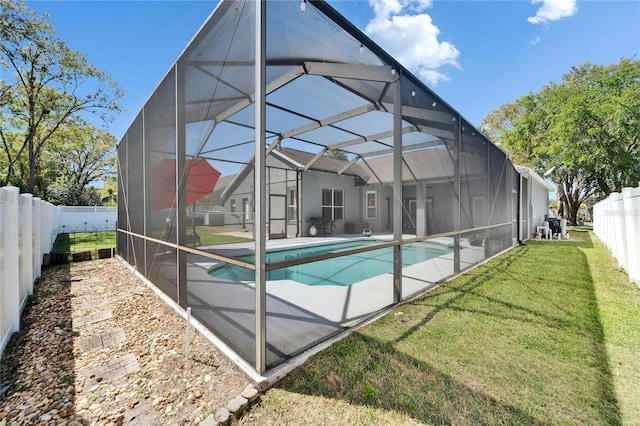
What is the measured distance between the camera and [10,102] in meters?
14.8

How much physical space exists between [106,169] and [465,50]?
31275 millimetres

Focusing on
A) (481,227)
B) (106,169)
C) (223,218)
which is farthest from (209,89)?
(106,169)

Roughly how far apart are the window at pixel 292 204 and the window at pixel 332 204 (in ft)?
5.39

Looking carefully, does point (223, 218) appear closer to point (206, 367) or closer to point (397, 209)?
point (206, 367)

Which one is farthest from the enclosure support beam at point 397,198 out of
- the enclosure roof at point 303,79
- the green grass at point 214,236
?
the green grass at point 214,236

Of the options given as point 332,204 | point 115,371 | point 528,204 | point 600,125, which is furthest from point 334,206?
point 600,125

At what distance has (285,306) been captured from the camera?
3914 millimetres

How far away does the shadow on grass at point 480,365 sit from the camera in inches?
78.4

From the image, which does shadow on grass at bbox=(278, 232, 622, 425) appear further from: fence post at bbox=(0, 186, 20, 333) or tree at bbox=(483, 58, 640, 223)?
tree at bbox=(483, 58, 640, 223)

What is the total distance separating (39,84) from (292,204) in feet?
51.0

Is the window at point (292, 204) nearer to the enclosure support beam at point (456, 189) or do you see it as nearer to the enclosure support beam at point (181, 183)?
the enclosure support beam at point (456, 189)

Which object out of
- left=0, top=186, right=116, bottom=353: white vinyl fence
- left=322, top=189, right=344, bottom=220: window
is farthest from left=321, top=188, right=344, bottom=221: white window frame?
left=0, top=186, right=116, bottom=353: white vinyl fence

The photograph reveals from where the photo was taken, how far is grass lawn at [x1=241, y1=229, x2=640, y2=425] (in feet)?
6.40

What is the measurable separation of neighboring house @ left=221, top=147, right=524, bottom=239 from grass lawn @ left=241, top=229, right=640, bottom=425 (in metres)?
1.44
